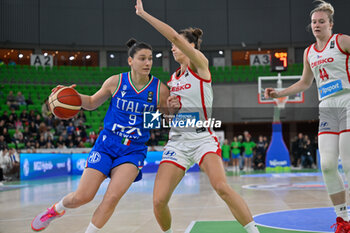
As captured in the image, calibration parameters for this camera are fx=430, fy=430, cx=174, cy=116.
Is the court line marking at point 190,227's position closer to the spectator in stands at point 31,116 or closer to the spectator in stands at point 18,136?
the spectator in stands at point 18,136

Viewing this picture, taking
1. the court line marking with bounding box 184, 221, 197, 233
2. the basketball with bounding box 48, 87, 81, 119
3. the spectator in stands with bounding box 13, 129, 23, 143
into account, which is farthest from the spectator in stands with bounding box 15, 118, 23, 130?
the basketball with bounding box 48, 87, 81, 119

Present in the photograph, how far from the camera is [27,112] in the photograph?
20.2m

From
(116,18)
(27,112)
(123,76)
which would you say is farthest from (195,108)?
(116,18)

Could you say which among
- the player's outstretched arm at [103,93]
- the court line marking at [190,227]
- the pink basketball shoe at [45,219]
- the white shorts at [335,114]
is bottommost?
the court line marking at [190,227]

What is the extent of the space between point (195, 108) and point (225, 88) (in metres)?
21.4

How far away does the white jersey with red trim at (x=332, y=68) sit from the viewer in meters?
4.52

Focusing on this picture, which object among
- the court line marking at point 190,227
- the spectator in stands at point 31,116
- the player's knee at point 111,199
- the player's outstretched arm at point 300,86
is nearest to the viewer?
the player's knee at point 111,199

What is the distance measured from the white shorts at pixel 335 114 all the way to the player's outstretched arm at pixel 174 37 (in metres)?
1.45

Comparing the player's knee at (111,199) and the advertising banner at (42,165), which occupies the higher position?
the player's knee at (111,199)

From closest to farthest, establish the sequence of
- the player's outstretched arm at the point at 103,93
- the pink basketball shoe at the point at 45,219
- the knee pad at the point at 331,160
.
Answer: the pink basketball shoe at the point at 45,219, the player's outstretched arm at the point at 103,93, the knee pad at the point at 331,160

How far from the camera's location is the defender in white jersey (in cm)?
446

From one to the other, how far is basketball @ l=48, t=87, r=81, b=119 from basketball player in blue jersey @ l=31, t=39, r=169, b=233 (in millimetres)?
97

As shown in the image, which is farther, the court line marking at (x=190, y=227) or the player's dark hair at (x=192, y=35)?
the court line marking at (x=190, y=227)

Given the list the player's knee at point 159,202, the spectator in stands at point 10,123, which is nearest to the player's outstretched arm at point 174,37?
the player's knee at point 159,202
